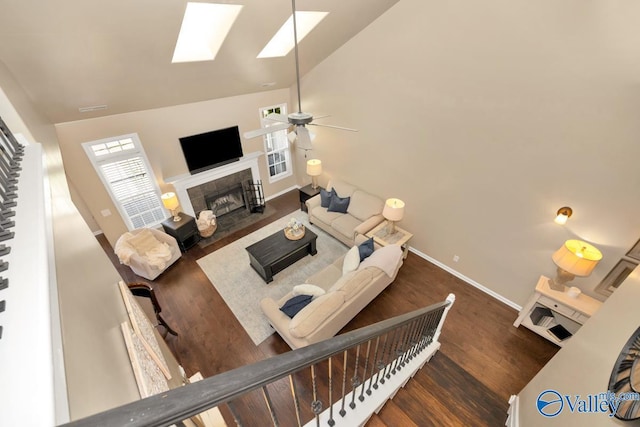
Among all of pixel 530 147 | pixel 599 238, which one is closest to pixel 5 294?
pixel 530 147

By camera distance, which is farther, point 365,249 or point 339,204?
point 339,204

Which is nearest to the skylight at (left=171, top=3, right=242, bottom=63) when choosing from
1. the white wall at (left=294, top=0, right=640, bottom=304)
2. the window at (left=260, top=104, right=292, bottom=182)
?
the white wall at (left=294, top=0, right=640, bottom=304)

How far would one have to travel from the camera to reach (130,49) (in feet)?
8.61

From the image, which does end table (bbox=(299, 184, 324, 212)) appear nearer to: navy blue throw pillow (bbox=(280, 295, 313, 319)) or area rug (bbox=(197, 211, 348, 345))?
area rug (bbox=(197, 211, 348, 345))

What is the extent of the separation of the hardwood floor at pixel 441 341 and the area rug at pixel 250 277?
131mm

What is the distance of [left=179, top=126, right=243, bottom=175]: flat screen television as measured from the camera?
5117 mm

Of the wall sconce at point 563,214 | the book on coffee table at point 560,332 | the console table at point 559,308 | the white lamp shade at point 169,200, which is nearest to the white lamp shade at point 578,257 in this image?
the wall sconce at point 563,214

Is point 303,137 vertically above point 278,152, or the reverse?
point 303,137

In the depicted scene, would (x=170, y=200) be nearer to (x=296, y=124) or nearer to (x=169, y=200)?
(x=169, y=200)

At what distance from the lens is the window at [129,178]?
4398 mm

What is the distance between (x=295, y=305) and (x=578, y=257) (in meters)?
3.27

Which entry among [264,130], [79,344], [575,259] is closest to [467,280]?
[575,259]
